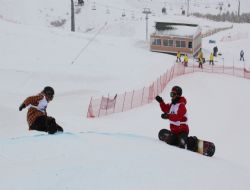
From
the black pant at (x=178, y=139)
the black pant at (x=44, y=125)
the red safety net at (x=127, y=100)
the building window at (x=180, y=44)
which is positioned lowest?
the red safety net at (x=127, y=100)

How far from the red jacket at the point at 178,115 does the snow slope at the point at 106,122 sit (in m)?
0.52

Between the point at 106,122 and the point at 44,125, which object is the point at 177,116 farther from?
the point at 106,122

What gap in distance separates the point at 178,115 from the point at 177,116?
0.04m

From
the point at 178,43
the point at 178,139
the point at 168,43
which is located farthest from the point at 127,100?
the point at 168,43

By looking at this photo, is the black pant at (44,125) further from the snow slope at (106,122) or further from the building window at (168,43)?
the building window at (168,43)

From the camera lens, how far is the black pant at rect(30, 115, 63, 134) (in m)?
9.18

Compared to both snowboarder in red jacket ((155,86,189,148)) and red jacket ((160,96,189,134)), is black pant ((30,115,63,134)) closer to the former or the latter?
snowboarder in red jacket ((155,86,189,148))

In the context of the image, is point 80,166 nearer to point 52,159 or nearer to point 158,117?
point 52,159

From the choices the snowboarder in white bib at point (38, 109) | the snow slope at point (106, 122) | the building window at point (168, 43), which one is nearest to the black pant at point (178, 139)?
the snow slope at point (106, 122)

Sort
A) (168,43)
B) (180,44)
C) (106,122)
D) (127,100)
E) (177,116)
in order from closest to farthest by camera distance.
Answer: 1. (177,116)
2. (106,122)
3. (127,100)
4. (180,44)
5. (168,43)

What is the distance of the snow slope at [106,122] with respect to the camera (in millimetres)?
6562

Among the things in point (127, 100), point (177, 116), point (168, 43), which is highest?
point (168, 43)

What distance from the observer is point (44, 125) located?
9289 mm

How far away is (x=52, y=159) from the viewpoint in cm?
707
